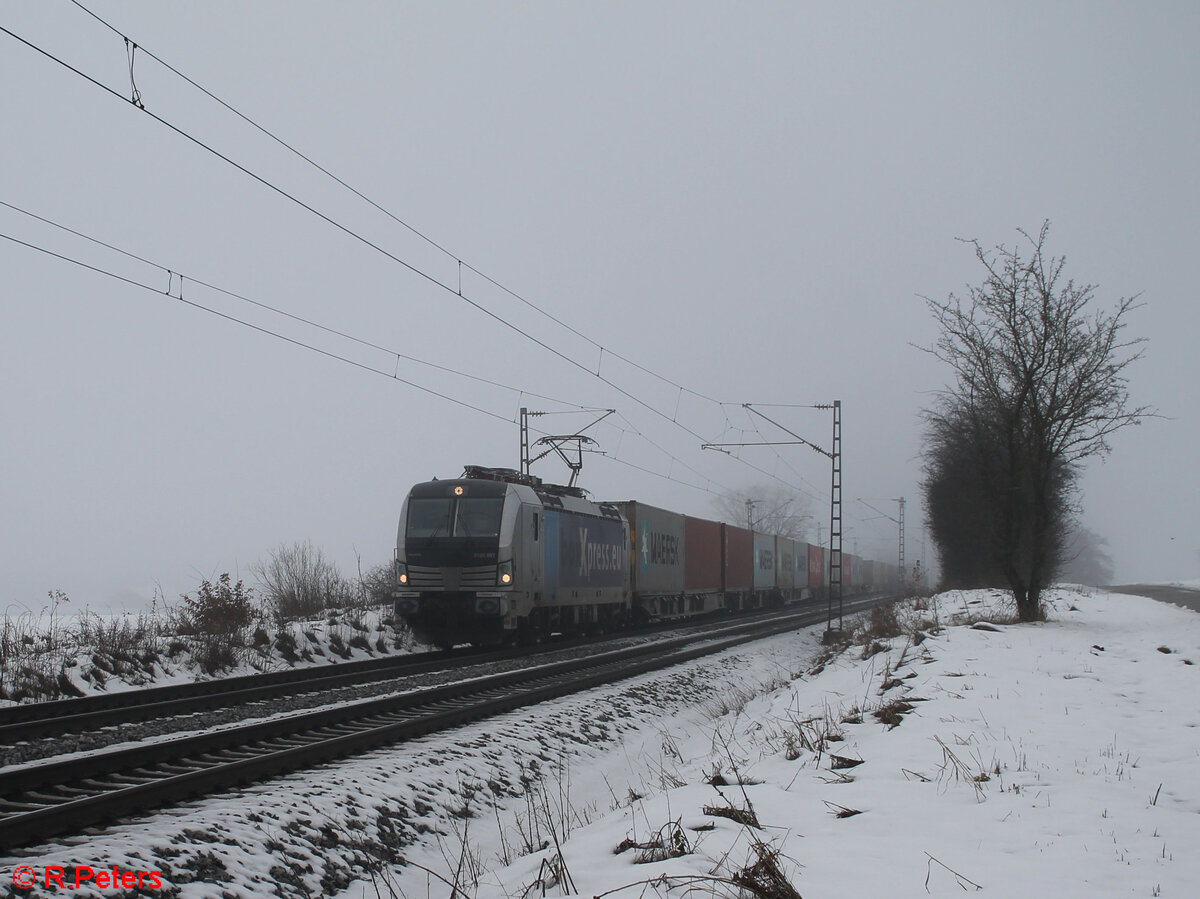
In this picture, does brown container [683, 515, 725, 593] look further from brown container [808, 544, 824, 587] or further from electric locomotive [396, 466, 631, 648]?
brown container [808, 544, 824, 587]

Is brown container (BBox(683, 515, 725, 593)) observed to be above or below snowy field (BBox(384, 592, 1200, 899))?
above

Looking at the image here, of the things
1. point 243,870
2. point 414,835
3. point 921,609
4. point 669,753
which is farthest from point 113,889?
point 921,609

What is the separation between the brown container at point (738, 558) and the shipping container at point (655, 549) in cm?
519

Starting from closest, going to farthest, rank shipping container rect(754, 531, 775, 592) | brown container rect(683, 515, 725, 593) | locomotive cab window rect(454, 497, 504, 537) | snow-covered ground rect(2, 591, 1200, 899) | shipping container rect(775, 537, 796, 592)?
snow-covered ground rect(2, 591, 1200, 899) < locomotive cab window rect(454, 497, 504, 537) < brown container rect(683, 515, 725, 593) < shipping container rect(754, 531, 775, 592) < shipping container rect(775, 537, 796, 592)

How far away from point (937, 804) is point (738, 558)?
31616 millimetres

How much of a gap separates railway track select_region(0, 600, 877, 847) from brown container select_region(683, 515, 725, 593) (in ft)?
59.0

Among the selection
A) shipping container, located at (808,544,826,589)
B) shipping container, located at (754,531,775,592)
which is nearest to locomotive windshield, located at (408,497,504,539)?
shipping container, located at (754,531,775,592)

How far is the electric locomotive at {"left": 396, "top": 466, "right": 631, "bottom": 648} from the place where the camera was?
1636 cm

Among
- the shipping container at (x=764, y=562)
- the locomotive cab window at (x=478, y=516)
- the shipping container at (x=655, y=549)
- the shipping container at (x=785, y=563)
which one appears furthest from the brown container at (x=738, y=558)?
the locomotive cab window at (x=478, y=516)

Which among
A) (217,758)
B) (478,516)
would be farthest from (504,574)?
(217,758)

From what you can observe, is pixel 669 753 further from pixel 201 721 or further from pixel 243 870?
pixel 243 870

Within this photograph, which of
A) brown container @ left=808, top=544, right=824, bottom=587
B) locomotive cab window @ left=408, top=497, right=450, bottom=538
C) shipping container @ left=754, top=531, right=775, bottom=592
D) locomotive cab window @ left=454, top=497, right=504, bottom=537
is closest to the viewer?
locomotive cab window @ left=454, top=497, right=504, bottom=537

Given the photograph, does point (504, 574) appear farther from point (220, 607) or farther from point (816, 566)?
point (816, 566)

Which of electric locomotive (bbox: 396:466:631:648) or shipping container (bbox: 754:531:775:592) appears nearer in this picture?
electric locomotive (bbox: 396:466:631:648)
